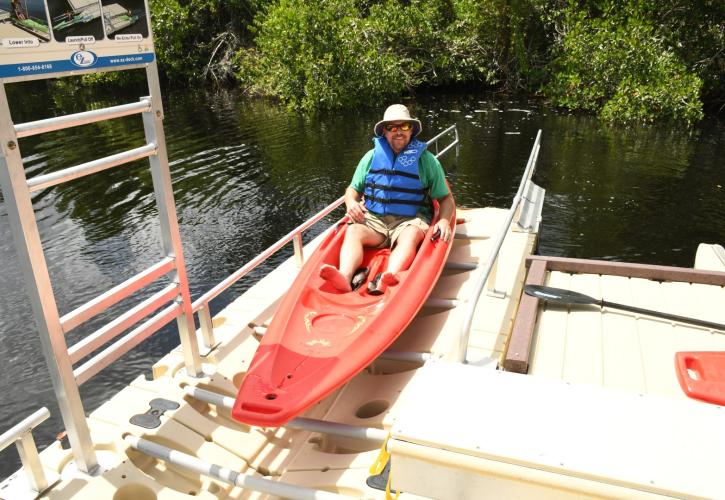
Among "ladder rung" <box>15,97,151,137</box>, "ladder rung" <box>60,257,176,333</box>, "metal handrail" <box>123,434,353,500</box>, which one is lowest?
"metal handrail" <box>123,434,353,500</box>

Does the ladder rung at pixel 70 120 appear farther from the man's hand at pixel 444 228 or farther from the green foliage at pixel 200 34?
the green foliage at pixel 200 34

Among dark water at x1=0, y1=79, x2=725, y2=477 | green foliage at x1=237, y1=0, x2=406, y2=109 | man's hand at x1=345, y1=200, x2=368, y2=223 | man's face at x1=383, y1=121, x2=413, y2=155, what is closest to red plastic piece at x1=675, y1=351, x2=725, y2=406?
man's hand at x1=345, y1=200, x2=368, y2=223

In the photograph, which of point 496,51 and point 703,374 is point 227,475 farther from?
point 496,51

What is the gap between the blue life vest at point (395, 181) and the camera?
213 inches

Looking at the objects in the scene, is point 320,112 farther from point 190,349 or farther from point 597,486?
point 597,486

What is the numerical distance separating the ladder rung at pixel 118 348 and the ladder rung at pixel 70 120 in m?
1.17

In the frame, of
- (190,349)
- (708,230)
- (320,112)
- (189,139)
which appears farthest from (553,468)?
(320,112)

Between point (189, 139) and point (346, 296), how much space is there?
12.6 metres

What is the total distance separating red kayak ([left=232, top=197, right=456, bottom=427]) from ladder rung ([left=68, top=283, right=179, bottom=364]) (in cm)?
74

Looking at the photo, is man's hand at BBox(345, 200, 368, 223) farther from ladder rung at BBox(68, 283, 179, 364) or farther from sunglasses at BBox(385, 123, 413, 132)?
ladder rung at BBox(68, 283, 179, 364)

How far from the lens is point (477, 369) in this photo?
2576mm

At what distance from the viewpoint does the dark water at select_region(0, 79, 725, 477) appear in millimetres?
6875

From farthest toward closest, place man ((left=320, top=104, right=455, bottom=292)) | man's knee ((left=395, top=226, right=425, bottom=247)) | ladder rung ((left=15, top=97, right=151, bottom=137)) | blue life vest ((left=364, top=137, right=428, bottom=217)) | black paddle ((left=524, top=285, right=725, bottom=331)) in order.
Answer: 1. blue life vest ((left=364, top=137, right=428, bottom=217))
2. man ((left=320, top=104, right=455, bottom=292))
3. man's knee ((left=395, top=226, right=425, bottom=247))
4. black paddle ((left=524, top=285, right=725, bottom=331))
5. ladder rung ((left=15, top=97, right=151, bottom=137))

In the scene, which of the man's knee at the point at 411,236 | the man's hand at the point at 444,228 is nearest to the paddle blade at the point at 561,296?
the man's hand at the point at 444,228
